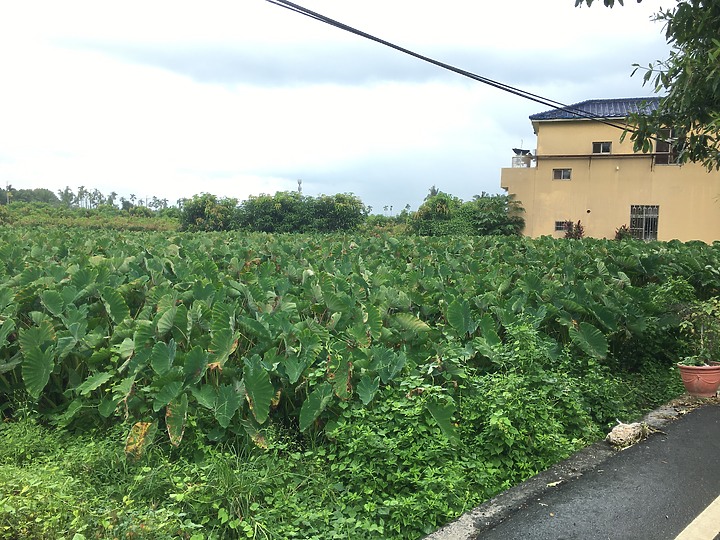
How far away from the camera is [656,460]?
14.5 feet

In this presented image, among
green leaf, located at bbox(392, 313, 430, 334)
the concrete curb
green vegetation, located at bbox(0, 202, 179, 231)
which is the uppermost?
green vegetation, located at bbox(0, 202, 179, 231)

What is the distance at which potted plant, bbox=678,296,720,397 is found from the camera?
20.4 feet

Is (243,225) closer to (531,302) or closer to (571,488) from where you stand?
(531,302)

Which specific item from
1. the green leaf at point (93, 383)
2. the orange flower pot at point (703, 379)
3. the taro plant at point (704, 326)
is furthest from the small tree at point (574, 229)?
the green leaf at point (93, 383)

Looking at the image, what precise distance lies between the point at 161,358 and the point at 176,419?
1.64 ft

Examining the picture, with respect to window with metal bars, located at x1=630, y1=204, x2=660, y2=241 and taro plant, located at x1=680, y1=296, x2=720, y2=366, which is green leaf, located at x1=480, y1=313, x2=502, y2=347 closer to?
taro plant, located at x1=680, y1=296, x2=720, y2=366

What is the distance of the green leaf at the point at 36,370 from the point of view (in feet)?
14.5

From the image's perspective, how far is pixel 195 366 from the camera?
13.3 ft

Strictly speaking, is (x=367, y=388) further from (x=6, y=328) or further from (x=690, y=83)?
(x=690, y=83)

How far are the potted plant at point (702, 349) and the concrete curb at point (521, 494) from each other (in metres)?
1.27

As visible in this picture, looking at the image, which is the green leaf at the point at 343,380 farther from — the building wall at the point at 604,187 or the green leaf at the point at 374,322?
the building wall at the point at 604,187

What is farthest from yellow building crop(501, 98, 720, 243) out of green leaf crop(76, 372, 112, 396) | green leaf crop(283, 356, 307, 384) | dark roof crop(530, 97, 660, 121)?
green leaf crop(76, 372, 112, 396)

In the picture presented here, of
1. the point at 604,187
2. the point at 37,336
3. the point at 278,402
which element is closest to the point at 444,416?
the point at 278,402

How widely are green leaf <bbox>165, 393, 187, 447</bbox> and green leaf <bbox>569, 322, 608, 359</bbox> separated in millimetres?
3808
